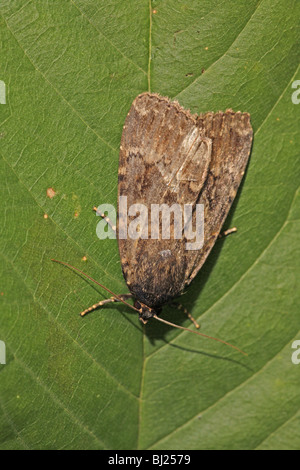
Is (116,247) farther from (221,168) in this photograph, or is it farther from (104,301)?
(221,168)

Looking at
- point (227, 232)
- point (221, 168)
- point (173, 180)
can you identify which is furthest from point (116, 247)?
point (221, 168)

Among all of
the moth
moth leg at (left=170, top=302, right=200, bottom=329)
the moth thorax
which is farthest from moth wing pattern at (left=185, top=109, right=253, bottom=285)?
the moth thorax

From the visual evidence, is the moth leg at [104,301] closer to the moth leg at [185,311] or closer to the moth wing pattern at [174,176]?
the moth wing pattern at [174,176]

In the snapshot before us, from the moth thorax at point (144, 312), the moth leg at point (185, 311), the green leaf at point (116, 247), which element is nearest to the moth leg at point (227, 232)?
the green leaf at point (116, 247)

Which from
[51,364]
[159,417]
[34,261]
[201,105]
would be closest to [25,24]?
[201,105]

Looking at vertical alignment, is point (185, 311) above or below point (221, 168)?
below
